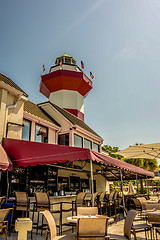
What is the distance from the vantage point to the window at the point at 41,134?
11.4 metres

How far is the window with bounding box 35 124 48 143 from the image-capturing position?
11.4 meters

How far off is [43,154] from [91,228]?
13.3 feet

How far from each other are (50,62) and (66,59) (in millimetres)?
2078

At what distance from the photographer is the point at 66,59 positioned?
24.4 meters

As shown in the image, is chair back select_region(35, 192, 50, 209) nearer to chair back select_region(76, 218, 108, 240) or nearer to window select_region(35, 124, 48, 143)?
chair back select_region(76, 218, 108, 240)

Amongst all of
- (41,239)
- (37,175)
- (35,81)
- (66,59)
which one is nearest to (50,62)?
(66,59)

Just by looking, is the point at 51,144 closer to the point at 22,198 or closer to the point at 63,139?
the point at 22,198

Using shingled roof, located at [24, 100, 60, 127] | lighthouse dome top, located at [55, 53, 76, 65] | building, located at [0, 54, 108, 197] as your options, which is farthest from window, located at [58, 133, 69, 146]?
lighthouse dome top, located at [55, 53, 76, 65]

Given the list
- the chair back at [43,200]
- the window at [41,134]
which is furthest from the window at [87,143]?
the chair back at [43,200]

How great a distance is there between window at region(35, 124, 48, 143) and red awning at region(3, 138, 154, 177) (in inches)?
133

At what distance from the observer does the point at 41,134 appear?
1177 cm

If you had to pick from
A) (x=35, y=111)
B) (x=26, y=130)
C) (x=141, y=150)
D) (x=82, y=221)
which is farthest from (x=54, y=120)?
(x=82, y=221)

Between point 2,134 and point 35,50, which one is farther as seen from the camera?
point 35,50

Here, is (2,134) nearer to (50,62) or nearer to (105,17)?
(105,17)
